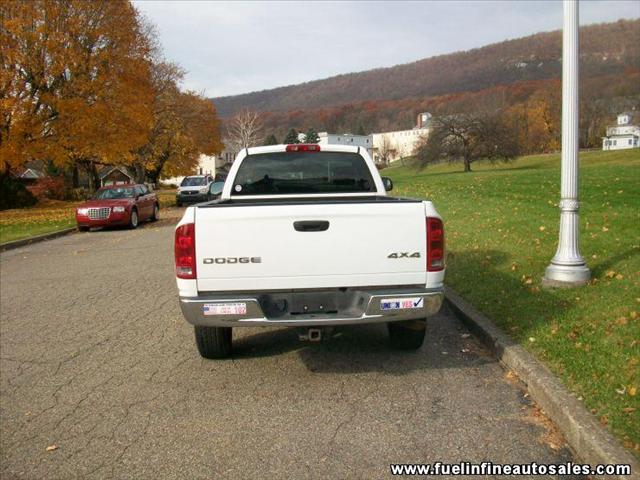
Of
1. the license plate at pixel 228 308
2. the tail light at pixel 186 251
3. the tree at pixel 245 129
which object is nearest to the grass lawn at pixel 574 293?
the license plate at pixel 228 308

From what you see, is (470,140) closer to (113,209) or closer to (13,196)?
(13,196)

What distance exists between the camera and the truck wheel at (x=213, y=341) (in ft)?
16.2

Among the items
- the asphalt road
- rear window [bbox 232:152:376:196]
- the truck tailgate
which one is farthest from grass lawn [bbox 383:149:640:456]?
rear window [bbox 232:152:376:196]

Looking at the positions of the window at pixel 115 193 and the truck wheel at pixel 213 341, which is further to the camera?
the window at pixel 115 193

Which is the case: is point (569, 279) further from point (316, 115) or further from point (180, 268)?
point (316, 115)

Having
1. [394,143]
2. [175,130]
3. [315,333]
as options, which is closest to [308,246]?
[315,333]

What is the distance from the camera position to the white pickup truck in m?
4.17

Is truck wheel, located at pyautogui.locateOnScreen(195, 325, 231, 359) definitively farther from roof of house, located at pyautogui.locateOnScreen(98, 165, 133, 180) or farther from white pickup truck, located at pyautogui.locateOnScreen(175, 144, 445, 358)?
roof of house, located at pyautogui.locateOnScreen(98, 165, 133, 180)

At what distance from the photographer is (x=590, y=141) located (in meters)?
93.6

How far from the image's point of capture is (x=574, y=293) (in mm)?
6242

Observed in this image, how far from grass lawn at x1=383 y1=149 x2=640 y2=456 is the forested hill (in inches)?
4386

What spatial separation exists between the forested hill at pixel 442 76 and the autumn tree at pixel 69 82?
95396 millimetres

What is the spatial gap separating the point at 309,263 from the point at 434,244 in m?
0.96

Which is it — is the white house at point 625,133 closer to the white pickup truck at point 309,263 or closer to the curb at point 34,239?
the curb at point 34,239
